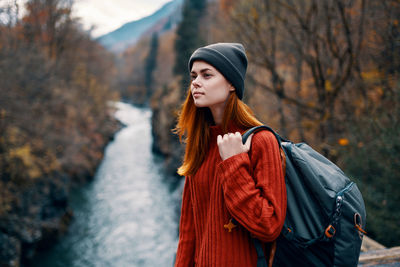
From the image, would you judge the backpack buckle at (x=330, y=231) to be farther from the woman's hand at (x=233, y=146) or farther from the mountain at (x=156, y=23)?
the mountain at (x=156, y=23)

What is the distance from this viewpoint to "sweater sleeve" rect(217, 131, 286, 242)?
1.16 m

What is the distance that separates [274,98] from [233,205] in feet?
33.6

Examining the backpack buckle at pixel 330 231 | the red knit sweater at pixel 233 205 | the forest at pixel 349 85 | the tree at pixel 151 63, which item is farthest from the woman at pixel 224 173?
the tree at pixel 151 63

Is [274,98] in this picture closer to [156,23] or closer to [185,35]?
[185,35]

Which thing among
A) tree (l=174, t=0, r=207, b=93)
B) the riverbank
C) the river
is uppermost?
tree (l=174, t=0, r=207, b=93)

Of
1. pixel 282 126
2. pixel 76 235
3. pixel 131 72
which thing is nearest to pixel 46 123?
pixel 76 235

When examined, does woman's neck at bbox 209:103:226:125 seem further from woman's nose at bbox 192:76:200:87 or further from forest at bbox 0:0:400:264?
forest at bbox 0:0:400:264

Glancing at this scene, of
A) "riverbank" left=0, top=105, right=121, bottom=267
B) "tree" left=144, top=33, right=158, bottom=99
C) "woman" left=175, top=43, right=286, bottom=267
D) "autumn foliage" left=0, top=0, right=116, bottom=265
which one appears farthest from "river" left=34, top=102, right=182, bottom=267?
"tree" left=144, top=33, right=158, bottom=99

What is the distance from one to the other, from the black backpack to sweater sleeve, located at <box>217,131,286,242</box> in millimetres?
76

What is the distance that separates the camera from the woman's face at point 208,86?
144 centimetres

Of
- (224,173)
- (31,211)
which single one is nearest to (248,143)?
(224,173)

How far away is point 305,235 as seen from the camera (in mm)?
1182

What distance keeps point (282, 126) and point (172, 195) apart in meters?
10.5

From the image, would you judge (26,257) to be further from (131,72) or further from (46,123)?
(131,72)
